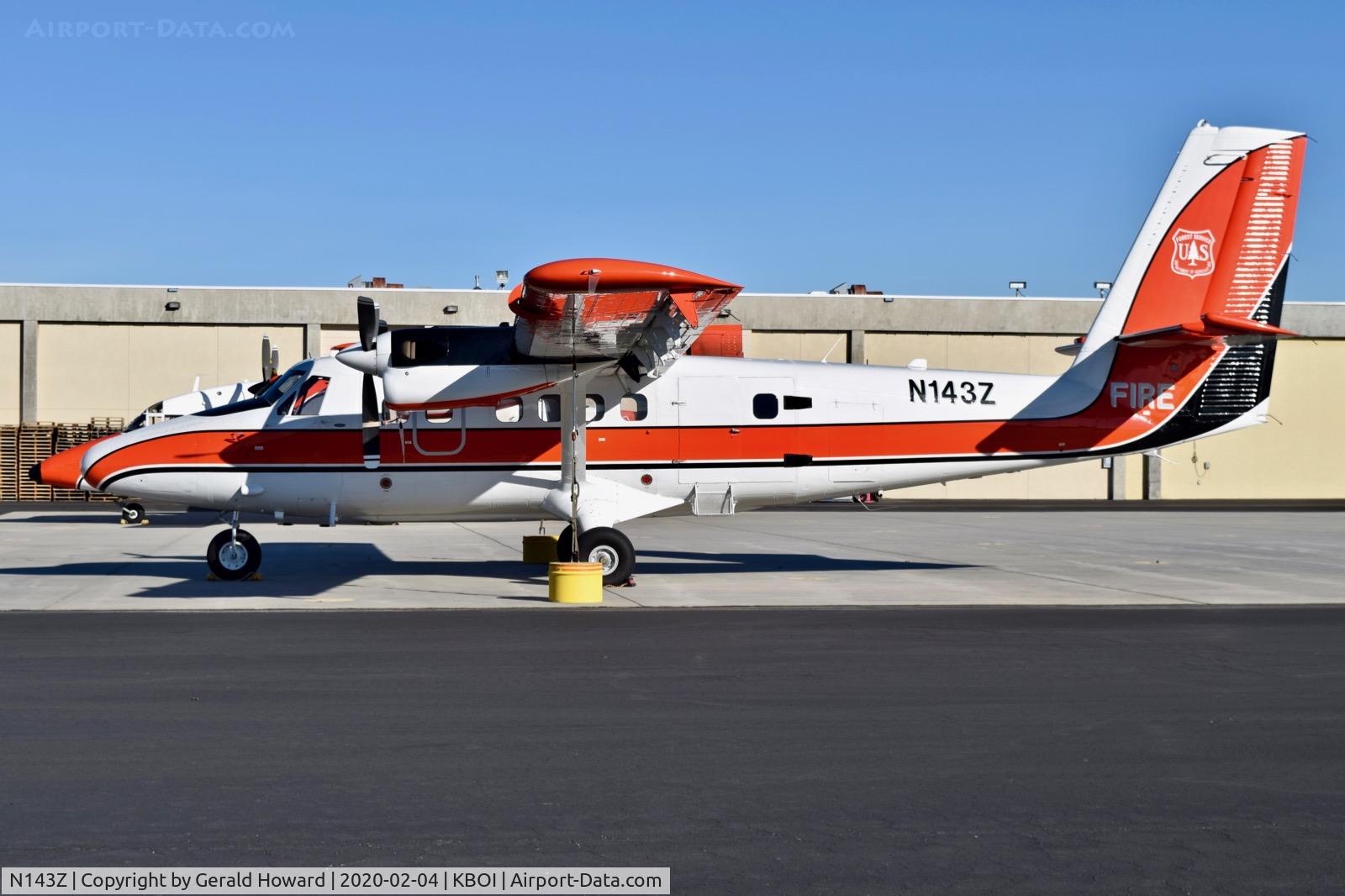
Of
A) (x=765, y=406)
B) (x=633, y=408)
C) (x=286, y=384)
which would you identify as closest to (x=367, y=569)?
(x=286, y=384)

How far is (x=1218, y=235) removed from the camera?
17484 mm

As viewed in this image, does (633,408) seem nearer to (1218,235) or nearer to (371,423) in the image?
(371,423)

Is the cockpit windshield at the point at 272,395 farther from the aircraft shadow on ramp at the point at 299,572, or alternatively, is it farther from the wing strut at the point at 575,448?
the wing strut at the point at 575,448

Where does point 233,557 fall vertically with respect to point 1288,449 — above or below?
below

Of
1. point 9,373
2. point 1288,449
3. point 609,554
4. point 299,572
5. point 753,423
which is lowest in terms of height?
point 299,572

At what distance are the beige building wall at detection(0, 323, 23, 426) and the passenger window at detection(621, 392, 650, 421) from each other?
35744 mm

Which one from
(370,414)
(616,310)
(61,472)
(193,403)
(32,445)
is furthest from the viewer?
(32,445)

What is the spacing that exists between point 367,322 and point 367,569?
16.5ft

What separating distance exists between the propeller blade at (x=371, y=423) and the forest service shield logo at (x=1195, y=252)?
36.6ft

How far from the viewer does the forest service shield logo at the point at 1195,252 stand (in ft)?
57.5

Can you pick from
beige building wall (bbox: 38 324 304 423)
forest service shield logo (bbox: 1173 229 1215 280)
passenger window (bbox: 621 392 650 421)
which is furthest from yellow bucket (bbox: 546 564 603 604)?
beige building wall (bbox: 38 324 304 423)

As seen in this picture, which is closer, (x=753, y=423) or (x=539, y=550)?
(x=753, y=423)

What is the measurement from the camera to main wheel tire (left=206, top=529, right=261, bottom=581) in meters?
17.0

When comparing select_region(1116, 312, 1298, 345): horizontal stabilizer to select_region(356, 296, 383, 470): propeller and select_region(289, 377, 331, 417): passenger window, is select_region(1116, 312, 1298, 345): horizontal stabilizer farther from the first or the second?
select_region(289, 377, 331, 417): passenger window
